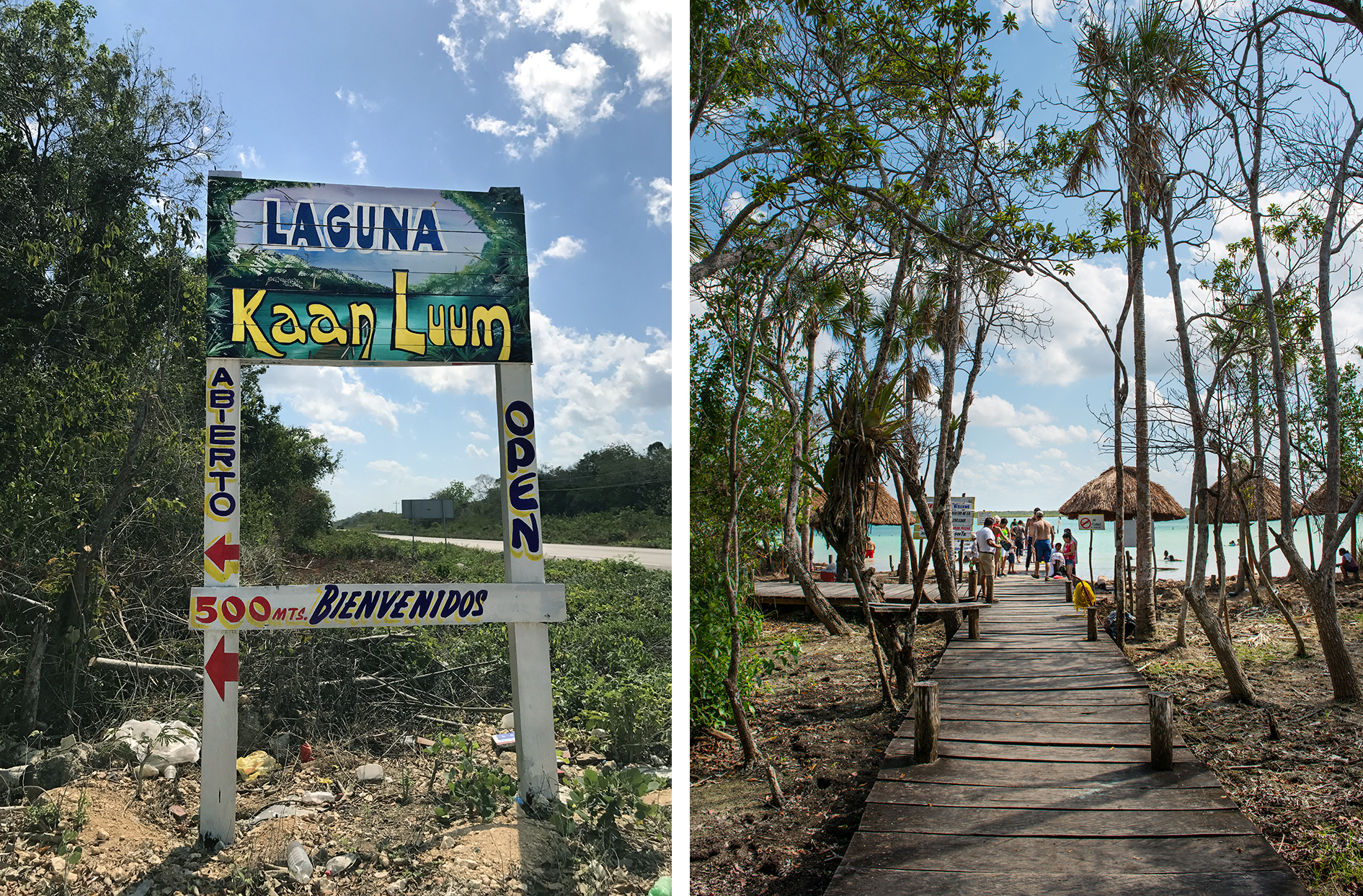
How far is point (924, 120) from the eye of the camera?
5.42 meters

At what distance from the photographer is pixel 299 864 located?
3.09m

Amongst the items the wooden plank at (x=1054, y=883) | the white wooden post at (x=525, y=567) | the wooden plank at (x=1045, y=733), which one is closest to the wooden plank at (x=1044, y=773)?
the wooden plank at (x=1045, y=733)

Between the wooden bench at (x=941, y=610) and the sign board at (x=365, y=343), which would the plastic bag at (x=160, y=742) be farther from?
the wooden bench at (x=941, y=610)

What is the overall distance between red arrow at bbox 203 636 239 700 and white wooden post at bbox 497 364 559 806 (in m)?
1.13

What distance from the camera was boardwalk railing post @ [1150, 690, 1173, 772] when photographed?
3.81 metres

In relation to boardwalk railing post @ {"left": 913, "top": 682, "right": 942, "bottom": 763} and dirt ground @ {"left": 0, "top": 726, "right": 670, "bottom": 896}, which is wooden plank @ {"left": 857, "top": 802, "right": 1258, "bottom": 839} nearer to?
boardwalk railing post @ {"left": 913, "top": 682, "right": 942, "bottom": 763}

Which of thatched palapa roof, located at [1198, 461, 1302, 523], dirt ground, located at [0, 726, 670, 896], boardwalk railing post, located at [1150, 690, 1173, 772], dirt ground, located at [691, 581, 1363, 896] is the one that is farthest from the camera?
thatched palapa roof, located at [1198, 461, 1302, 523]

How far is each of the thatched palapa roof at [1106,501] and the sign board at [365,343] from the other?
13.8m

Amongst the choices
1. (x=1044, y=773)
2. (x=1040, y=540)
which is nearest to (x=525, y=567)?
(x=1044, y=773)

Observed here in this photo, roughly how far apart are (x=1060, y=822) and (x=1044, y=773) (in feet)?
2.01

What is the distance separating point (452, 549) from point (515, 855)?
735 centimetres

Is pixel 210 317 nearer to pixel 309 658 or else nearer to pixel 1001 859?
pixel 309 658

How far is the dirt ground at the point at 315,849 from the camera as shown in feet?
9.84

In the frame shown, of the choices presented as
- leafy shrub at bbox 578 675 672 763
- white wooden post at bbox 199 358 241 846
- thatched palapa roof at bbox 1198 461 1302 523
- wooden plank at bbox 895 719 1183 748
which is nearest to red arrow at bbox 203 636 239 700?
white wooden post at bbox 199 358 241 846
